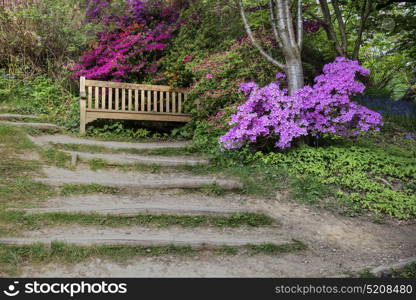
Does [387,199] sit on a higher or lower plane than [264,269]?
higher

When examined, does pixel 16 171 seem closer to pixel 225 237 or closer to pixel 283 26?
pixel 225 237

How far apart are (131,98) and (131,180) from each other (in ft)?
9.40

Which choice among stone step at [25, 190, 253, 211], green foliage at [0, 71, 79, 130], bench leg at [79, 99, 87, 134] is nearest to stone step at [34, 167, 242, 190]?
stone step at [25, 190, 253, 211]

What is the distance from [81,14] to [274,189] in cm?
801

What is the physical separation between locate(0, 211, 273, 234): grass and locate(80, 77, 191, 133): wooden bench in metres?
3.43

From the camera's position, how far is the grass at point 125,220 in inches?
172

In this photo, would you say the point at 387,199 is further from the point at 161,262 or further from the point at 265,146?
the point at 161,262

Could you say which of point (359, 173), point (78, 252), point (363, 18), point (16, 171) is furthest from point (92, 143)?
point (363, 18)

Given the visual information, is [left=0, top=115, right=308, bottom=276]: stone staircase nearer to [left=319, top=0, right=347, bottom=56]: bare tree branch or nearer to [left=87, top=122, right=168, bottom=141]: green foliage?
[left=87, top=122, right=168, bottom=141]: green foliage

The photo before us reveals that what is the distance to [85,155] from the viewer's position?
6.48m

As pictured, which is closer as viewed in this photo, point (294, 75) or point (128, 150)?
point (294, 75)

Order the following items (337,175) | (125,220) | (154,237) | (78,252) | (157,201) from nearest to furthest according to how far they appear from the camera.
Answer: (78,252) < (154,237) < (125,220) < (157,201) < (337,175)

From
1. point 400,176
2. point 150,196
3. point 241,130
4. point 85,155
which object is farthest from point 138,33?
point 400,176

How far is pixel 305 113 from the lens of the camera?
6297 millimetres
